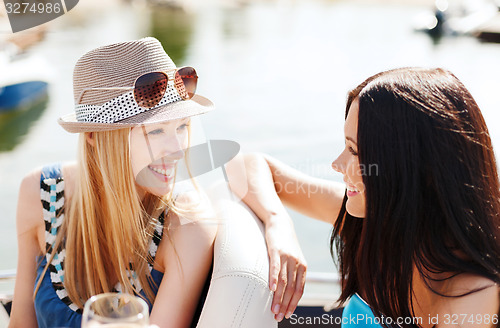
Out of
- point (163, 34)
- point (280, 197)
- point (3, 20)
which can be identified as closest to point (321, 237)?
point (280, 197)

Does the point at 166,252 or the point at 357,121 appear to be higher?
the point at 357,121

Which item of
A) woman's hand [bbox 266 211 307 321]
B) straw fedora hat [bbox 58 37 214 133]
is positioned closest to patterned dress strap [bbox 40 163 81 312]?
straw fedora hat [bbox 58 37 214 133]

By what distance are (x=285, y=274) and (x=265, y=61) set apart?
1738cm

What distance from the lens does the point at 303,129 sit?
1213 cm

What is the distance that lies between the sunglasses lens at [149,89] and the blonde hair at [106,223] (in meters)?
0.10

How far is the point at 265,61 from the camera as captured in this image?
18.5m

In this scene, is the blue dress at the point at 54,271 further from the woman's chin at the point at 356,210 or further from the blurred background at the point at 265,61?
the blurred background at the point at 265,61

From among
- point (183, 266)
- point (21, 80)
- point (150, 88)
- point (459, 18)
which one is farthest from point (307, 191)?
point (459, 18)

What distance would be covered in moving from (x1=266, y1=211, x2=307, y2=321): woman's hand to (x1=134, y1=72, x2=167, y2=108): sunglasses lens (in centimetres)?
49

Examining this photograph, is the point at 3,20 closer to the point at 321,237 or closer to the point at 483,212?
the point at 321,237

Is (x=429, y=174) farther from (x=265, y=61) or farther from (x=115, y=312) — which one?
(x=265, y=61)

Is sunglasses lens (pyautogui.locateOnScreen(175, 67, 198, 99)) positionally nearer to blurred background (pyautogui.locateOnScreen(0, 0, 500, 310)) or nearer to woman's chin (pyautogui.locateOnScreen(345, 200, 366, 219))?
woman's chin (pyautogui.locateOnScreen(345, 200, 366, 219))

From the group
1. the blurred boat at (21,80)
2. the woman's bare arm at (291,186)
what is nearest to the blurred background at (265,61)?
the blurred boat at (21,80)

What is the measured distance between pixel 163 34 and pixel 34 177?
18.0 metres
